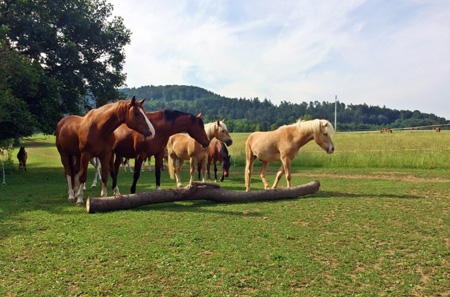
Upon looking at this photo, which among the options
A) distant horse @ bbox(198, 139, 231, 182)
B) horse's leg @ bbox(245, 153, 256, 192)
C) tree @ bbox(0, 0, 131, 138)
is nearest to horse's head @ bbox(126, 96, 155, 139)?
horse's leg @ bbox(245, 153, 256, 192)

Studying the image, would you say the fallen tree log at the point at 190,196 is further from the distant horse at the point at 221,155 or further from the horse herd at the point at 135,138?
the distant horse at the point at 221,155

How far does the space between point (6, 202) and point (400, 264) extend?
991 cm

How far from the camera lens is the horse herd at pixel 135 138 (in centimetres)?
711

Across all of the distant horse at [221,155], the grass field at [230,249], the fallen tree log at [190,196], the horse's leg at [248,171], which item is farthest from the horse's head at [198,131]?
the distant horse at [221,155]

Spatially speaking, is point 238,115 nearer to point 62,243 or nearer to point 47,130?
point 47,130

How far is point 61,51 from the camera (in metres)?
16.8

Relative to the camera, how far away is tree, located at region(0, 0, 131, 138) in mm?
14234

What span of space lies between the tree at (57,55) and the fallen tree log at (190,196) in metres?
10.2

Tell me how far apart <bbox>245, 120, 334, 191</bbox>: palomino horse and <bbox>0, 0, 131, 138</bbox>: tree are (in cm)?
1171

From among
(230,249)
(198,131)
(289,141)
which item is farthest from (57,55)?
(230,249)

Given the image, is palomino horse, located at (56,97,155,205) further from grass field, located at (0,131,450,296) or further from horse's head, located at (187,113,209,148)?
horse's head, located at (187,113,209,148)

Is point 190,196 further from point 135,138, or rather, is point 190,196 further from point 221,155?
point 221,155

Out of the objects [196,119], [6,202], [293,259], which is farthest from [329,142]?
[6,202]

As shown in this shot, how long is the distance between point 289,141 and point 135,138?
4886 millimetres
